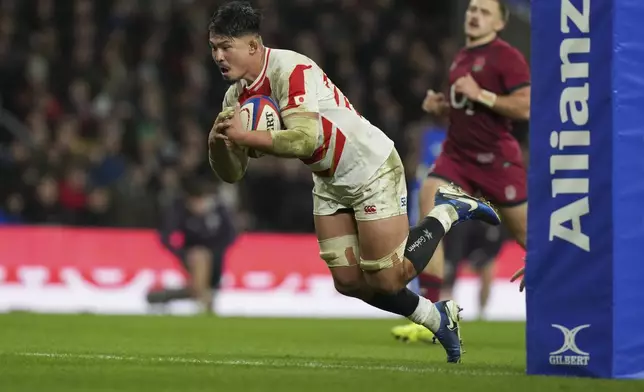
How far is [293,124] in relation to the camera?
24.0 feet

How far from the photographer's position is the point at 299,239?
57.9 ft

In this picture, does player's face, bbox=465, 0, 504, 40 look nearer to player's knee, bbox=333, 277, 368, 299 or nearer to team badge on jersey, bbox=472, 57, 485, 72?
team badge on jersey, bbox=472, 57, 485, 72

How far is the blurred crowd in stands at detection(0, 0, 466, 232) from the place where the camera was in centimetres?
1788

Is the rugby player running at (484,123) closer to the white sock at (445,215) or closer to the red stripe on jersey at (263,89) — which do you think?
the white sock at (445,215)

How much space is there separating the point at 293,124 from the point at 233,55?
0.57 meters

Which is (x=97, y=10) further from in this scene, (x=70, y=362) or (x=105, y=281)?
(x=70, y=362)

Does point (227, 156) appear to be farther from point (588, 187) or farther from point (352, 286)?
point (588, 187)

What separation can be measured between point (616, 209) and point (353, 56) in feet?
53.8

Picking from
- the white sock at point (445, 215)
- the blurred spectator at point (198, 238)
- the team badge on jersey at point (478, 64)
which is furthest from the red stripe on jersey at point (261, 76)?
the blurred spectator at point (198, 238)

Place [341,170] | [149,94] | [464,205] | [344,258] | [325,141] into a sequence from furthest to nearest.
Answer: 1. [149,94]
2. [464,205]
3. [344,258]
4. [341,170]
5. [325,141]

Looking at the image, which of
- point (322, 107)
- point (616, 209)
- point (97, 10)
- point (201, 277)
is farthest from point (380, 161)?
point (97, 10)

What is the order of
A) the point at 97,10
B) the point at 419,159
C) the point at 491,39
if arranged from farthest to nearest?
the point at 97,10
the point at 419,159
the point at 491,39

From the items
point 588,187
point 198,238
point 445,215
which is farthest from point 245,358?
point 198,238

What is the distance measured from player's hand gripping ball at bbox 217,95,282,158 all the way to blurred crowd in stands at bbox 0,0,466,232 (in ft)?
32.0
